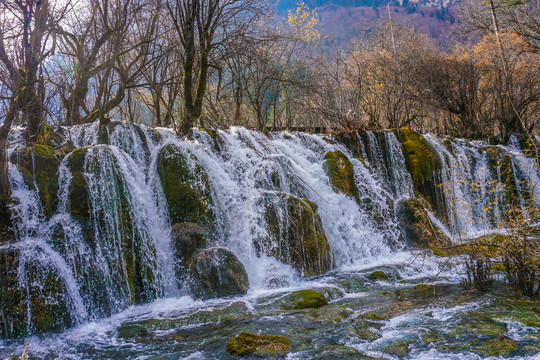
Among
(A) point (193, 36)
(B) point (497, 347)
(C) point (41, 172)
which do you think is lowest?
(B) point (497, 347)

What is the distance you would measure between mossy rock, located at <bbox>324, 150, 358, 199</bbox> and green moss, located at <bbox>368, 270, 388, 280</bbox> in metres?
2.86

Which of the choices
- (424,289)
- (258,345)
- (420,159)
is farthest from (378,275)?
(420,159)

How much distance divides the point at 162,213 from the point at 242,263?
1.76 metres

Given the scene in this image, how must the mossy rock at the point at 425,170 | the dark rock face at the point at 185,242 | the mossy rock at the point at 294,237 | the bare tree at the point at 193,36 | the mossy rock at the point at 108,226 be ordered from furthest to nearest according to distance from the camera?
1. the mossy rock at the point at 425,170
2. the bare tree at the point at 193,36
3. the mossy rock at the point at 294,237
4. the dark rock face at the point at 185,242
5. the mossy rock at the point at 108,226

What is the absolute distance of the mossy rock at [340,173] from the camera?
31.3 ft

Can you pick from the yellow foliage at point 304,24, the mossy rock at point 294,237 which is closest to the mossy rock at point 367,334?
the mossy rock at point 294,237

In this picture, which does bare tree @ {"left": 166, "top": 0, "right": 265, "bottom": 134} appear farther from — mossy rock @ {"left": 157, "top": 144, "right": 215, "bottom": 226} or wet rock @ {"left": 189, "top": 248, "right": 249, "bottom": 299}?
wet rock @ {"left": 189, "top": 248, "right": 249, "bottom": 299}

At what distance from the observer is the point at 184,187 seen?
717cm

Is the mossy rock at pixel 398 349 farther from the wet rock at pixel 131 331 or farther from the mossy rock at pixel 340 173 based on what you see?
the mossy rock at pixel 340 173

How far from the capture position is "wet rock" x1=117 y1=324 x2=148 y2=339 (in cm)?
452

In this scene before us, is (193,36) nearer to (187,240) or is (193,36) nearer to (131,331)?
(187,240)

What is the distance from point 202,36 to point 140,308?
6.58 meters

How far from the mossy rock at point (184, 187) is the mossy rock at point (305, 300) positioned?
2.34m

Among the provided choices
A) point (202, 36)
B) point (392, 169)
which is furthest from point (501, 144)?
point (202, 36)
